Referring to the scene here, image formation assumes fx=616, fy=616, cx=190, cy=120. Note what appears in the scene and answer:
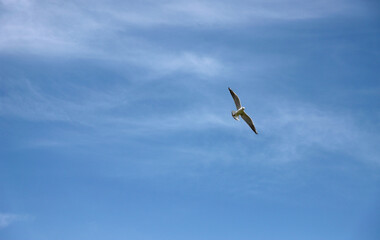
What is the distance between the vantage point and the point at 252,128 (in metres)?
94.9

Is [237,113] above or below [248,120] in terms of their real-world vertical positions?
above

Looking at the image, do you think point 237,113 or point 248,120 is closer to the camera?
point 237,113

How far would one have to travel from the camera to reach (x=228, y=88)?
9425 centimetres

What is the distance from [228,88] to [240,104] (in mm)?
3117

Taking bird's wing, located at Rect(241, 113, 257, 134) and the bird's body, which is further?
bird's wing, located at Rect(241, 113, 257, 134)

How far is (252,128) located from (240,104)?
4355mm

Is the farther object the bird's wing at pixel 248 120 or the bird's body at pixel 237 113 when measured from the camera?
the bird's wing at pixel 248 120

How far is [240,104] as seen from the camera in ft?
307

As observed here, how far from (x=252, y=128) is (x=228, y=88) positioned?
7.20 m
